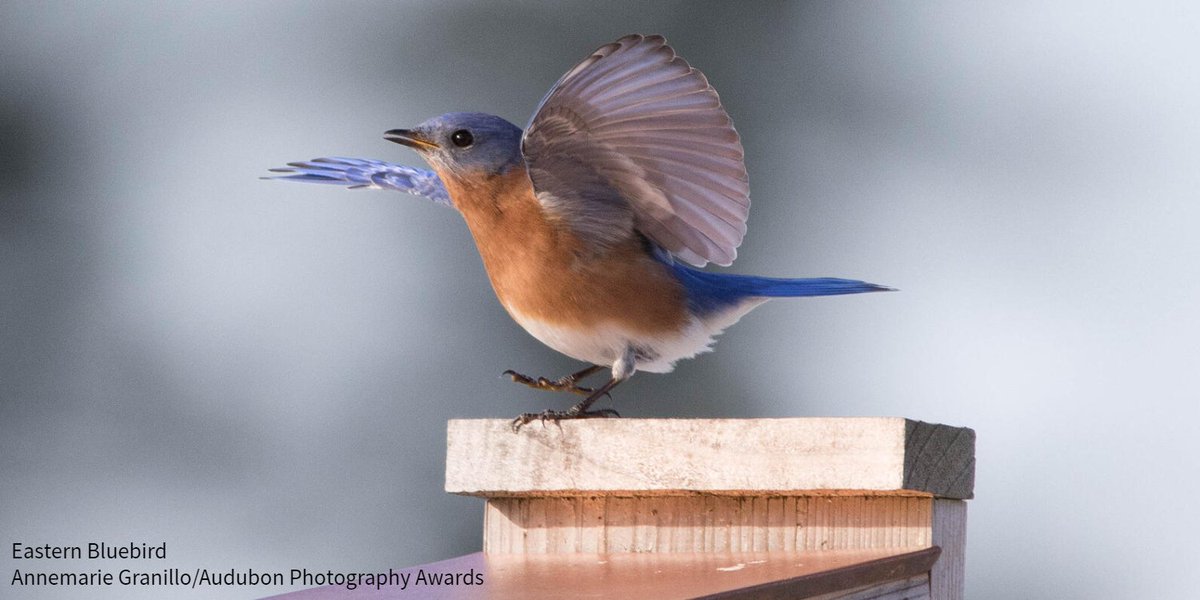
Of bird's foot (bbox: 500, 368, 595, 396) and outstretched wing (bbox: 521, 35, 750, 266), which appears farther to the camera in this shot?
bird's foot (bbox: 500, 368, 595, 396)

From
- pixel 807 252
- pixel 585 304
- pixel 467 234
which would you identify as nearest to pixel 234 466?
pixel 467 234

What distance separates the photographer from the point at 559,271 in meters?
3.59

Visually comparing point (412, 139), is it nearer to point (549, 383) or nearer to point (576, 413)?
point (549, 383)

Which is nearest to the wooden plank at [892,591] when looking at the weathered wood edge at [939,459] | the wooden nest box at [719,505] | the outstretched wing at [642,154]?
the wooden nest box at [719,505]

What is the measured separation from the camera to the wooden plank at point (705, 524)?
303cm

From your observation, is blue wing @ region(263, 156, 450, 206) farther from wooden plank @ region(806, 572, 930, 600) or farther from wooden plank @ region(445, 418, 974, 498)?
wooden plank @ region(806, 572, 930, 600)

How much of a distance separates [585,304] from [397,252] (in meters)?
5.85

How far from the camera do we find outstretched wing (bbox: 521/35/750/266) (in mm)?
3359

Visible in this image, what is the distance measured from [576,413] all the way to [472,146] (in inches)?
27.2

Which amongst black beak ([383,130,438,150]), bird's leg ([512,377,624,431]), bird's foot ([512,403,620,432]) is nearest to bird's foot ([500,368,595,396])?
bird's leg ([512,377,624,431])

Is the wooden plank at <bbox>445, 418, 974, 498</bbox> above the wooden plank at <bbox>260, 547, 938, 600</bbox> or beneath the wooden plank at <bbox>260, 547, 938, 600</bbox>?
above

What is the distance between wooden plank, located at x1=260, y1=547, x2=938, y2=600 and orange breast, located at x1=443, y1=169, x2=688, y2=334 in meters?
0.61

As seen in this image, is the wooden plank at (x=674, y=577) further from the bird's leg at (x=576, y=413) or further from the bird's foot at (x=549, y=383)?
the bird's foot at (x=549, y=383)

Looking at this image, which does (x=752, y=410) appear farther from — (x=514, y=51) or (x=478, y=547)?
(x=514, y=51)
